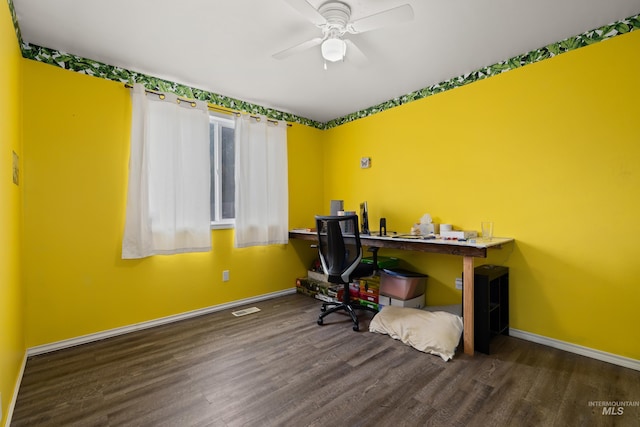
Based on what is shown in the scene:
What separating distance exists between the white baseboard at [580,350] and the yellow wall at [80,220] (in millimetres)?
3240

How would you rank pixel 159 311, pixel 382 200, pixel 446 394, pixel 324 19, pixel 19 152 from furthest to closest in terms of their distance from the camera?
pixel 382 200, pixel 159 311, pixel 19 152, pixel 324 19, pixel 446 394

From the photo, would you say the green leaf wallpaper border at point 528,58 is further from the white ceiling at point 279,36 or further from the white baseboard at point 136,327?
the white baseboard at point 136,327

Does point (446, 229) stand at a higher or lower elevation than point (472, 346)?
higher

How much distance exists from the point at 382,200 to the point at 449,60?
164cm

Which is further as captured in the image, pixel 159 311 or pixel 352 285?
pixel 352 285

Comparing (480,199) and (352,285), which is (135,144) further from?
(480,199)

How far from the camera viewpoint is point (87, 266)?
2.53 m

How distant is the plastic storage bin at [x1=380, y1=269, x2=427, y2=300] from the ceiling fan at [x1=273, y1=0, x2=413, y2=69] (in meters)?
2.12

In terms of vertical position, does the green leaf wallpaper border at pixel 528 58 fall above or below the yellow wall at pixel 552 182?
above

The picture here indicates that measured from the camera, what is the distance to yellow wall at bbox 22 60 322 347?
2.33m

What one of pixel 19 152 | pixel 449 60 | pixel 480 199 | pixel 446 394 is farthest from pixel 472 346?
pixel 19 152

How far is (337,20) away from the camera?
195 cm

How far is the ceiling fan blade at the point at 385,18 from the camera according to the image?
1.65 m

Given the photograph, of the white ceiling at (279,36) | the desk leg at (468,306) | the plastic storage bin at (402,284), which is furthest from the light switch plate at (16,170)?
the desk leg at (468,306)
